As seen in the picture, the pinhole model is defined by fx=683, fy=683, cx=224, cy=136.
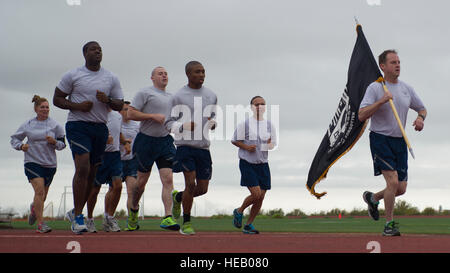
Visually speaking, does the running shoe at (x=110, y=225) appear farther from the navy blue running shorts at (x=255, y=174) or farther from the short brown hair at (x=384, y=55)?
the short brown hair at (x=384, y=55)

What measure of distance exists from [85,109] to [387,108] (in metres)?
4.25

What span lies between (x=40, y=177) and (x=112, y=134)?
1556mm

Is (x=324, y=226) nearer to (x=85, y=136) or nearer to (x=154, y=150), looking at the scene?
(x=154, y=150)

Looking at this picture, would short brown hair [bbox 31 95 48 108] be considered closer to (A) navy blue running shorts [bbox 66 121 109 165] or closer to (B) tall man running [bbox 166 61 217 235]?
(A) navy blue running shorts [bbox 66 121 109 165]

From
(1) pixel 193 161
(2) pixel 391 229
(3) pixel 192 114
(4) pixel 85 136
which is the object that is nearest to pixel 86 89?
(4) pixel 85 136

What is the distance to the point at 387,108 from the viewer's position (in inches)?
381

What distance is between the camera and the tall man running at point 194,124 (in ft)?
31.9

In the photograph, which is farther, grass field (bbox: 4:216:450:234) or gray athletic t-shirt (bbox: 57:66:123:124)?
grass field (bbox: 4:216:450:234)

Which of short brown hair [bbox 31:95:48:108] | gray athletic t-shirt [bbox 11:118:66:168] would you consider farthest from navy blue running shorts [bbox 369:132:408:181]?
short brown hair [bbox 31:95:48:108]

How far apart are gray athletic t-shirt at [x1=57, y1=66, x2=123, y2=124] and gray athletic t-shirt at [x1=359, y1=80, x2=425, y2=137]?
12.1 ft

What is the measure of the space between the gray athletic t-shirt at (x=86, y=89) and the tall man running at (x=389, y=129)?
367cm

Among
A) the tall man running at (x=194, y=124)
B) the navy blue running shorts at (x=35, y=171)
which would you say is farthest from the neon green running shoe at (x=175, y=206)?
the navy blue running shorts at (x=35, y=171)

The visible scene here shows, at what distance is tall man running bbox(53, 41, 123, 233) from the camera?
376 inches
